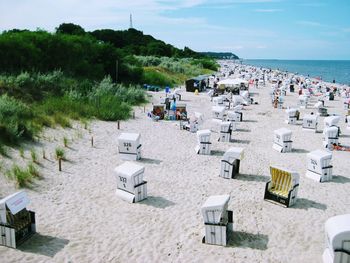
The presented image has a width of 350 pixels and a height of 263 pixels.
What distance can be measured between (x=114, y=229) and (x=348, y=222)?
4.54 meters

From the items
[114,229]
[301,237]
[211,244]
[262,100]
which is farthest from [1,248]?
[262,100]

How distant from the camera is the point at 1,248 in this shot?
681cm

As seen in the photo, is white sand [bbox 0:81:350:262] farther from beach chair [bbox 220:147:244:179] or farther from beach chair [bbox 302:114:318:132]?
beach chair [bbox 302:114:318:132]

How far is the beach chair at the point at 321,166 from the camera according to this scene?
433 inches

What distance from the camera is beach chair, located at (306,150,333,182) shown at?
11.0m

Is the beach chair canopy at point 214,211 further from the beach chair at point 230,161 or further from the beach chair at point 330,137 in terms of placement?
the beach chair at point 330,137

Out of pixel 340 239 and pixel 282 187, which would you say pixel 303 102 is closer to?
pixel 282 187

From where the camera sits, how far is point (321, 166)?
36.0 feet

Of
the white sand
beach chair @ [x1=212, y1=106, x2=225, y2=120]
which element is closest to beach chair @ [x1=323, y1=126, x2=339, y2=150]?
the white sand

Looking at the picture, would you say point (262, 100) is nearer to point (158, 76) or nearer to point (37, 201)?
point (158, 76)

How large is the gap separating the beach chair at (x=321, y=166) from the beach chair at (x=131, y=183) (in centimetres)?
540

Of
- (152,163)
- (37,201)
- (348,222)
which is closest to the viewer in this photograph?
(348,222)

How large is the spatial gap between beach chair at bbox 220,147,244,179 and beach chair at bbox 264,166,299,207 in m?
1.56

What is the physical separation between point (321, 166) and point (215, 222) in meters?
5.38
